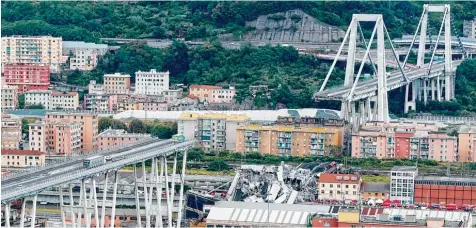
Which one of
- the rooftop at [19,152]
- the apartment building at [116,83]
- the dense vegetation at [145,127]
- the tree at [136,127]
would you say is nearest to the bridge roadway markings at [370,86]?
the dense vegetation at [145,127]

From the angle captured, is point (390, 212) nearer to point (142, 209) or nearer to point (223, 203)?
point (223, 203)

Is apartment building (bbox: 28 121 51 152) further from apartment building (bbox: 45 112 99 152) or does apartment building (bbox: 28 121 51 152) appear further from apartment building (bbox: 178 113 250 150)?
apartment building (bbox: 178 113 250 150)

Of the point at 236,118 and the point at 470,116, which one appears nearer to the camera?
the point at 236,118

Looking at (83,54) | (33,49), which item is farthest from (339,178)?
(33,49)

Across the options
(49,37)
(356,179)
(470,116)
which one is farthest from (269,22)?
(356,179)

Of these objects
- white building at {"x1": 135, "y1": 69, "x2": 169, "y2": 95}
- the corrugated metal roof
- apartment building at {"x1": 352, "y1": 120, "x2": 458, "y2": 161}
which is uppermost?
white building at {"x1": 135, "y1": 69, "x2": 169, "y2": 95}

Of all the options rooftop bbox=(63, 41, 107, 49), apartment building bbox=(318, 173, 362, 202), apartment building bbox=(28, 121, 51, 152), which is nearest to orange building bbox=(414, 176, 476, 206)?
apartment building bbox=(318, 173, 362, 202)
